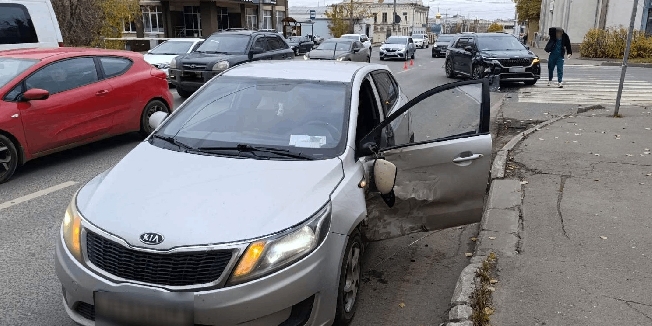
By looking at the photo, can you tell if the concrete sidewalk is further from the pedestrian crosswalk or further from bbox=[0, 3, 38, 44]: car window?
bbox=[0, 3, 38, 44]: car window

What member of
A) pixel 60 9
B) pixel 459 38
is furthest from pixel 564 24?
pixel 60 9

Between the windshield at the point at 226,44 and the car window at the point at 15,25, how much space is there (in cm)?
506

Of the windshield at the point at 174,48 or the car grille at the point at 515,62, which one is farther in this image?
the windshield at the point at 174,48

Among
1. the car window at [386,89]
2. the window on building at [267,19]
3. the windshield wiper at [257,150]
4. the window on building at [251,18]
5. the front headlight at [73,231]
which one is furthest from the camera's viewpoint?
the window on building at [267,19]

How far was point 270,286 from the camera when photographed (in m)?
2.77

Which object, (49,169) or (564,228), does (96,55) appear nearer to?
(49,169)

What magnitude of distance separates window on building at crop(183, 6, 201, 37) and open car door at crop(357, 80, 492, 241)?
43.1 meters

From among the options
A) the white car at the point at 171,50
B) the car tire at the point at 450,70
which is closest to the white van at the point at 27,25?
the white car at the point at 171,50

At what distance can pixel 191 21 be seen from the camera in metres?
44.7

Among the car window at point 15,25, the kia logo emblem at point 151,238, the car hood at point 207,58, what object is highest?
the car window at point 15,25

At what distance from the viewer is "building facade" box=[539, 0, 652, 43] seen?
34.6 m

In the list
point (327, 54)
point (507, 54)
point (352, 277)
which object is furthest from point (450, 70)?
point (352, 277)

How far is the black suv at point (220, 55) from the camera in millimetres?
13094

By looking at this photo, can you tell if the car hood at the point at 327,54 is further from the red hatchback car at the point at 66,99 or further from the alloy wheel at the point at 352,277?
the alloy wheel at the point at 352,277
